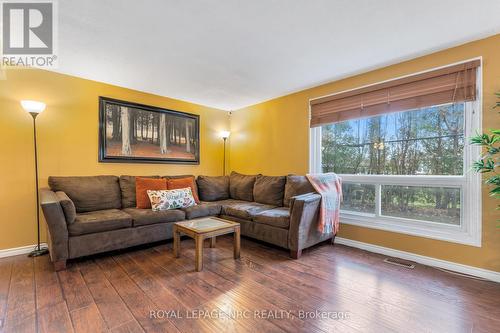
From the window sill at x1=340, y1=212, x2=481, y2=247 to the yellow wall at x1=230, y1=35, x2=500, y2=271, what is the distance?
0.05 meters

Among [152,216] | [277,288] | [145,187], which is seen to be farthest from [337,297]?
[145,187]

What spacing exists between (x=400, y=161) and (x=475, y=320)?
1.71m

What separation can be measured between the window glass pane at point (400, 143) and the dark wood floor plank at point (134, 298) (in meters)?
2.82

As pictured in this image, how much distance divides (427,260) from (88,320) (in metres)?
3.21

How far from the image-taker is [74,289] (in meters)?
1.94

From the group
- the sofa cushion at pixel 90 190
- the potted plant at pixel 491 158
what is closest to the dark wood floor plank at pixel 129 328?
the sofa cushion at pixel 90 190

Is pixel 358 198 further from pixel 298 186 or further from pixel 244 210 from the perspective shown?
pixel 244 210

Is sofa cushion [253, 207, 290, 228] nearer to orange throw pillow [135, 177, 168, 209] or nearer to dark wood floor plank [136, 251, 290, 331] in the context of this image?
dark wood floor plank [136, 251, 290, 331]

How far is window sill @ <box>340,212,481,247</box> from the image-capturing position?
2322 mm

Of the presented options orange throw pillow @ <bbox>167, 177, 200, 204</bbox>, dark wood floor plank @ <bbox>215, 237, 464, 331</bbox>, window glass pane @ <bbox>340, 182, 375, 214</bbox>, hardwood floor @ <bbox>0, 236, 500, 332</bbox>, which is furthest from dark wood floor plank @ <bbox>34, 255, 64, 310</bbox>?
window glass pane @ <bbox>340, 182, 375, 214</bbox>

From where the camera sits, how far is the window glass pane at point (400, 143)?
2494 mm

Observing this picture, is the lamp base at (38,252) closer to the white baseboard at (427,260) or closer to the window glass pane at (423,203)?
the white baseboard at (427,260)

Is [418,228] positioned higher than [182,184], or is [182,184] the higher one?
[182,184]

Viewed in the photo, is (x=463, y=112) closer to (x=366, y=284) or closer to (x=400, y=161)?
(x=400, y=161)
